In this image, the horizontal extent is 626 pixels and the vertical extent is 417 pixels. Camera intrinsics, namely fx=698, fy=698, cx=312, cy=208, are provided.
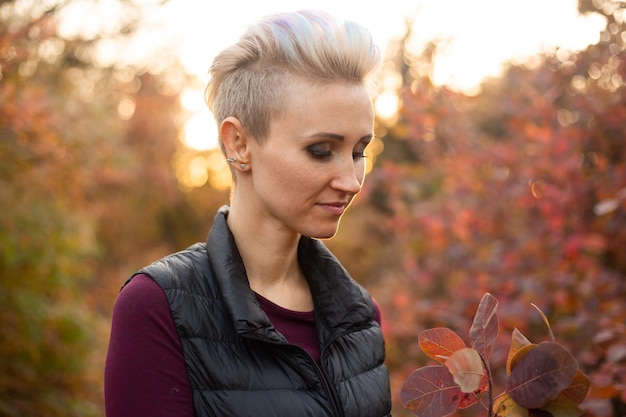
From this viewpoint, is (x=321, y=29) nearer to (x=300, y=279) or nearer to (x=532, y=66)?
(x=300, y=279)

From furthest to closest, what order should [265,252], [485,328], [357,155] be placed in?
[265,252], [357,155], [485,328]

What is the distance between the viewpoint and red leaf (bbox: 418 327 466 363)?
1341 millimetres

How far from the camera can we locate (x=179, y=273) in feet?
5.56

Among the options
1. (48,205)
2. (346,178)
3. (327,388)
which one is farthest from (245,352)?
(48,205)

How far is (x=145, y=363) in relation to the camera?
61.0 inches

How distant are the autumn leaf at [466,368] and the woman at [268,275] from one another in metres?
0.53

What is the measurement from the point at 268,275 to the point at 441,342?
68 cm

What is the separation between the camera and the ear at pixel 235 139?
5.87 feet

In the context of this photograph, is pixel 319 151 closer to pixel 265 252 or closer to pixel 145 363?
pixel 265 252

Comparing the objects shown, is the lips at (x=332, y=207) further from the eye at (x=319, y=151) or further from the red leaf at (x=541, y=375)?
the red leaf at (x=541, y=375)

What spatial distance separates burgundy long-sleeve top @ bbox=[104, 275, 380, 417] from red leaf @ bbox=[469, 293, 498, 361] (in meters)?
0.66

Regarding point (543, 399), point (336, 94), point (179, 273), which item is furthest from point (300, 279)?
point (543, 399)

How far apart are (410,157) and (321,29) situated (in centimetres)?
933

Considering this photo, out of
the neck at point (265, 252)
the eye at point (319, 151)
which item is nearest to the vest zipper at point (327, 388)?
the neck at point (265, 252)
